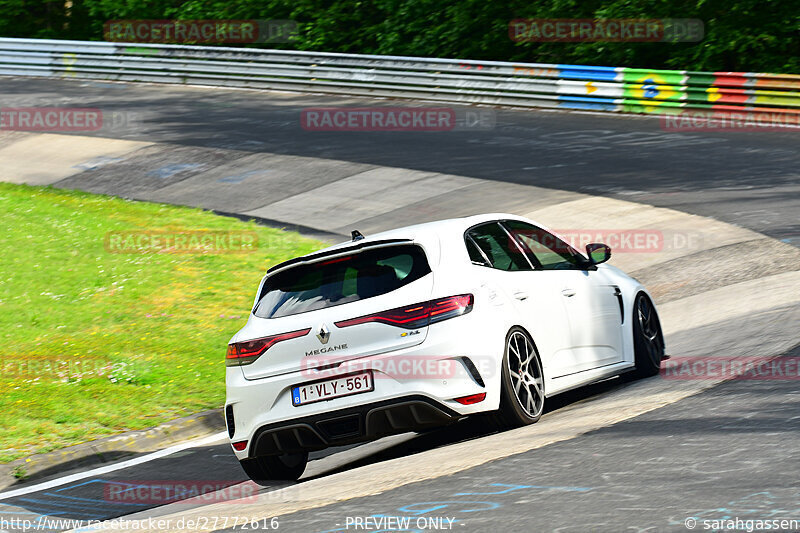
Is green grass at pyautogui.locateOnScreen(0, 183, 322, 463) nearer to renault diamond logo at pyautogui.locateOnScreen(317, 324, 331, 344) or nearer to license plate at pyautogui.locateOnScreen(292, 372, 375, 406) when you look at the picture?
license plate at pyautogui.locateOnScreen(292, 372, 375, 406)

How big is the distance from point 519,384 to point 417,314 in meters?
0.87

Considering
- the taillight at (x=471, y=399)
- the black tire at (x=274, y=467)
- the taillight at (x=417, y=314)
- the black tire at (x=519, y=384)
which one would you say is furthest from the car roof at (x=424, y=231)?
the black tire at (x=274, y=467)

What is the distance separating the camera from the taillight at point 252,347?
6844 mm

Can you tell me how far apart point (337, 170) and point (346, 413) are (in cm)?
1460

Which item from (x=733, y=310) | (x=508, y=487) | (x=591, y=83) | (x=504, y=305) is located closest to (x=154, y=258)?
(x=733, y=310)

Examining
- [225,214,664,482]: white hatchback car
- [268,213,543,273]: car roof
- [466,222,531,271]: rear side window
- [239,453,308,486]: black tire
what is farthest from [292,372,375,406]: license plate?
[466,222,531,271]: rear side window

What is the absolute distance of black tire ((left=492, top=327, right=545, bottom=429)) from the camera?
269 inches

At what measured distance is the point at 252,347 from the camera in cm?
699

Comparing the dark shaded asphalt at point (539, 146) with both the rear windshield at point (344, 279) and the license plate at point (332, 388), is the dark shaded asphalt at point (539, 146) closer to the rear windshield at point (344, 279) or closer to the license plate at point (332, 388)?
the rear windshield at point (344, 279)

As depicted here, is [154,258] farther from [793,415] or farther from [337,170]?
[793,415]

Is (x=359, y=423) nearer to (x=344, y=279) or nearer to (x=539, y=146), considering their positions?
(x=344, y=279)

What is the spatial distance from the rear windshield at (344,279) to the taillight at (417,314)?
187 millimetres

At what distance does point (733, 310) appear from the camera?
10.7 metres

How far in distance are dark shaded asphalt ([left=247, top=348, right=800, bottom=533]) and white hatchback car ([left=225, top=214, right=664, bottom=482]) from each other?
0.75 metres
